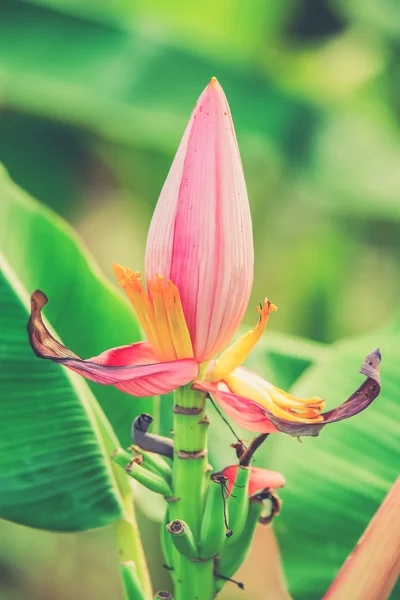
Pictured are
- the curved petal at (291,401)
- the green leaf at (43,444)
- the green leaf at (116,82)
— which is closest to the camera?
the curved petal at (291,401)

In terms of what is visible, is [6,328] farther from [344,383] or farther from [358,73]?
[358,73]

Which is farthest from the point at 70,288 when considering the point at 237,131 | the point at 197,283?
the point at 237,131

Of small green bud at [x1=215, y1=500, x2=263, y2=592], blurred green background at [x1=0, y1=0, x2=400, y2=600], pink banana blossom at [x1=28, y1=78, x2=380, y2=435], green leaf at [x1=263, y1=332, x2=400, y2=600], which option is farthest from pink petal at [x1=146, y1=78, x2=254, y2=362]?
blurred green background at [x1=0, y1=0, x2=400, y2=600]

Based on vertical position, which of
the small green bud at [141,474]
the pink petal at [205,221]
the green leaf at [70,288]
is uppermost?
the pink petal at [205,221]

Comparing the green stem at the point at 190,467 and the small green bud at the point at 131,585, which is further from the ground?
the green stem at the point at 190,467

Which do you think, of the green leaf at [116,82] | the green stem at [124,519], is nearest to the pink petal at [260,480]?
the green stem at [124,519]

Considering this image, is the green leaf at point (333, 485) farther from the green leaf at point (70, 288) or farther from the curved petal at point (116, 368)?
the curved petal at point (116, 368)

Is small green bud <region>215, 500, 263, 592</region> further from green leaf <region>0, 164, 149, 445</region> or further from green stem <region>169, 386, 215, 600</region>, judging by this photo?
green leaf <region>0, 164, 149, 445</region>
